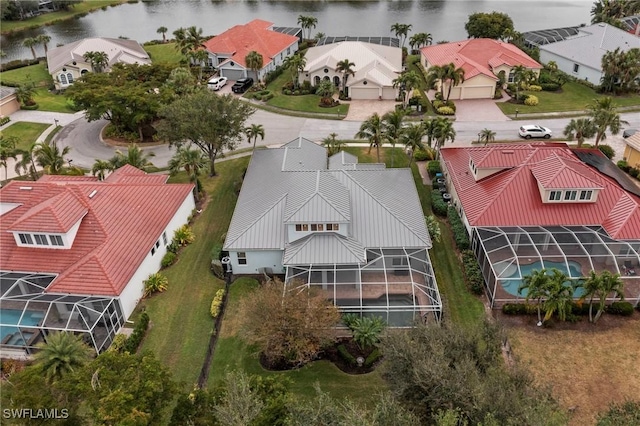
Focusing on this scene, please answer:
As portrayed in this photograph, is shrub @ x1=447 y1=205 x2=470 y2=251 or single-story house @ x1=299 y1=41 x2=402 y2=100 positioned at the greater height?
single-story house @ x1=299 y1=41 x2=402 y2=100

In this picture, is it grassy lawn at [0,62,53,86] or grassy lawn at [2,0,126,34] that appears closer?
grassy lawn at [0,62,53,86]

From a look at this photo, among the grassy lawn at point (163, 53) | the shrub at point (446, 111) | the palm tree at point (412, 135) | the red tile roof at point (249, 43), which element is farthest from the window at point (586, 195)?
the grassy lawn at point (163, 53)

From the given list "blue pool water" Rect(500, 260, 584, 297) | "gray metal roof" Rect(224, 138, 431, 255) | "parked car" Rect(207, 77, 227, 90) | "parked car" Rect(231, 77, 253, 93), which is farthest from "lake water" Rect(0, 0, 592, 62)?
"blue pool water" Rect(500, 260, 584, 297)

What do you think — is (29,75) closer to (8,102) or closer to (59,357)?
(8,102)

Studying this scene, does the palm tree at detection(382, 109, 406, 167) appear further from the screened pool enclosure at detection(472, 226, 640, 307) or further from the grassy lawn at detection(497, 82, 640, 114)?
the grassy lawn at detection(497, 82, 640, 114)

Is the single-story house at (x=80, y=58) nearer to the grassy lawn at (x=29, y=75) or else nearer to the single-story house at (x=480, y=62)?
the grassy lawn at (x=29, y=75)

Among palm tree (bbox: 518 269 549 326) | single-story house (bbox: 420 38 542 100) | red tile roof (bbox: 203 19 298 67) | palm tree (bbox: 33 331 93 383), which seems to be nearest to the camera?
palm tree (bbox: 33 331 93 383)

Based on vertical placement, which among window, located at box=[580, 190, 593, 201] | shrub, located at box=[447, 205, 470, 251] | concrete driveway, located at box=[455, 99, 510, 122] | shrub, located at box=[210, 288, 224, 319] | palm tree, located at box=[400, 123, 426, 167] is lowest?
shrub, located at box=[210, 288, 224, 319]
